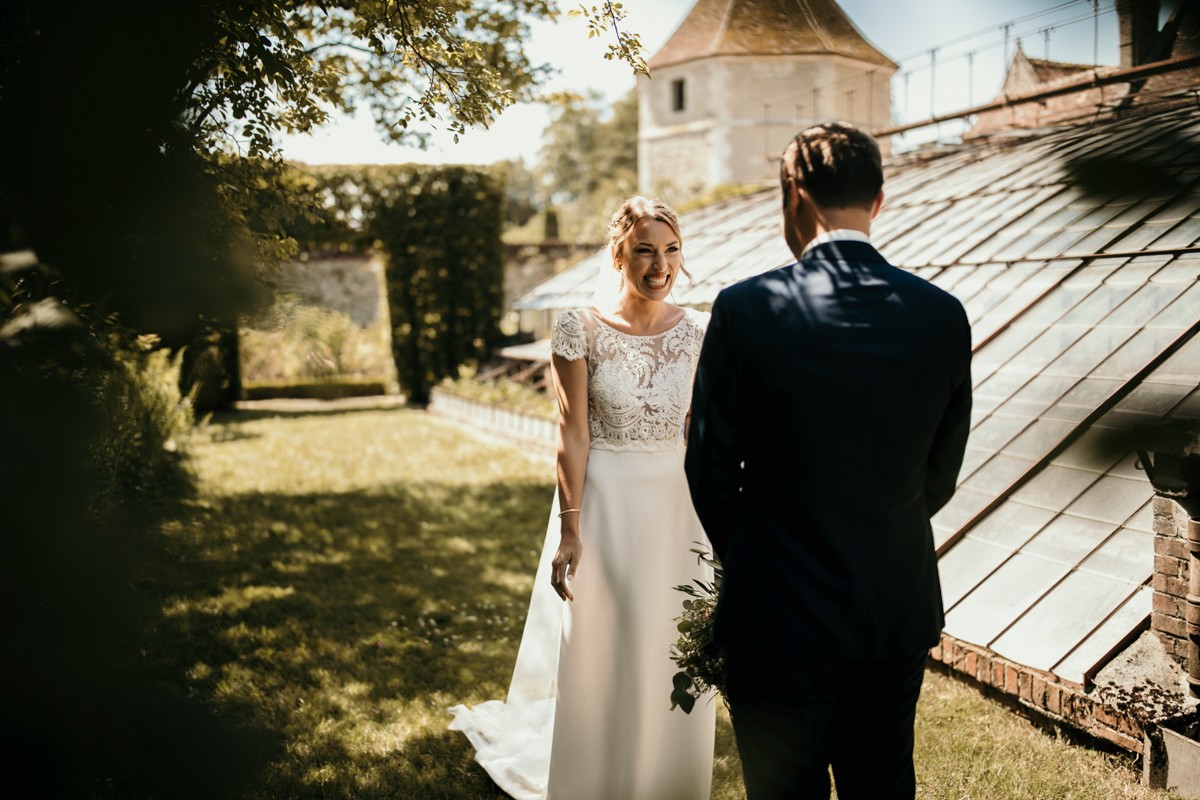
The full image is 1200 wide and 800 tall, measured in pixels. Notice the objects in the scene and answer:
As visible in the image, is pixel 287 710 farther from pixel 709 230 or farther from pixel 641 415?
pixel 709 230

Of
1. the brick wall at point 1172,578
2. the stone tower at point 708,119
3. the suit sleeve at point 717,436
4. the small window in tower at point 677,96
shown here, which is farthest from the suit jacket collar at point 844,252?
the small window in tower at point 677,96

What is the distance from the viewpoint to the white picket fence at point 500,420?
10.8 m

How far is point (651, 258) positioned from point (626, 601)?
120 cm

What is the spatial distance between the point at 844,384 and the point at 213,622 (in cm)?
443

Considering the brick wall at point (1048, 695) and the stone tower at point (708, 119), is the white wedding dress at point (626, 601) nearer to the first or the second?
the brick wall at point (1048, 695)

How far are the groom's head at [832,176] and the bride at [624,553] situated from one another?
4.00 feet

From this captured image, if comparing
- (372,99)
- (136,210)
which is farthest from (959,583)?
(372,99)

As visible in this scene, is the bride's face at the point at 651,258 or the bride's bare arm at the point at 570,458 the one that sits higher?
the bride's face at the point at 651,258

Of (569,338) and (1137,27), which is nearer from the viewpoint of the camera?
(1137,27)

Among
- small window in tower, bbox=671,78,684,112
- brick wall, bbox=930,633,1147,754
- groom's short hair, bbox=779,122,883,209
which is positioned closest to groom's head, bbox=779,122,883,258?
groom's short hair, bbox=779,122,883,209

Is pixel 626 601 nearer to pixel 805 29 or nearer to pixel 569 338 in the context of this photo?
pixel 569 338

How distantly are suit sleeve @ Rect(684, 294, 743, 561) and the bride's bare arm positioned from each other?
1.20 meters

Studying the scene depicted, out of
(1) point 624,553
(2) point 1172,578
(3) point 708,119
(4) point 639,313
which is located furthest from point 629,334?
(3) point 708,119

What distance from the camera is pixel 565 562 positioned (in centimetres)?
289
